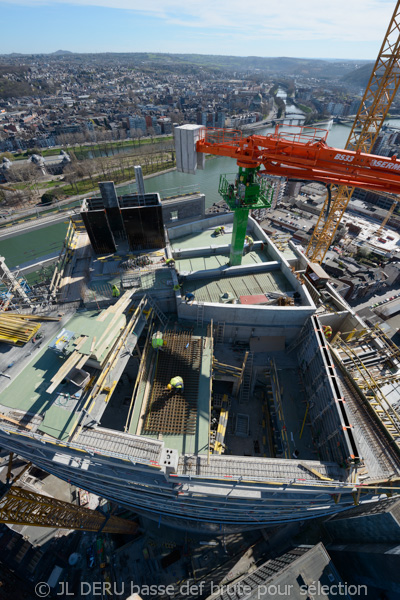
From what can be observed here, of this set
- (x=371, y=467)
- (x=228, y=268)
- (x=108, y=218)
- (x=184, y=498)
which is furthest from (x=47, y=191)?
(x=371, y=467)

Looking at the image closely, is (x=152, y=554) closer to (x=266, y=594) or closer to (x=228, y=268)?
(x=266, y=594)

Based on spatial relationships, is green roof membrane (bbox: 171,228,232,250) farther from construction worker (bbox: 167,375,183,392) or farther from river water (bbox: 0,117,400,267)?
construction worker (bbox: 167,375,183,392)

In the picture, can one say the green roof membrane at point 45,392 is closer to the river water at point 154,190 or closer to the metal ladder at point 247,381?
the metal ladder at point 247,381

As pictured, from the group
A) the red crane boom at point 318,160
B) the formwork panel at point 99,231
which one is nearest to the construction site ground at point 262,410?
the formwork panel at point 99,231

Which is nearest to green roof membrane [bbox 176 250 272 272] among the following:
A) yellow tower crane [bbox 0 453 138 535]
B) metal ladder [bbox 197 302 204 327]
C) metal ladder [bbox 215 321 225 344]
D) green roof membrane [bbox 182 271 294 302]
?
green roof membrane [bbox 182 271 294 302]

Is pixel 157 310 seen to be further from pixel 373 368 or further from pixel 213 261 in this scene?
pixel 373 368

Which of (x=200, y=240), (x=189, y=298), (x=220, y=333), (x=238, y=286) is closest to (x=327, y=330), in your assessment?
(x=238, y=286)
